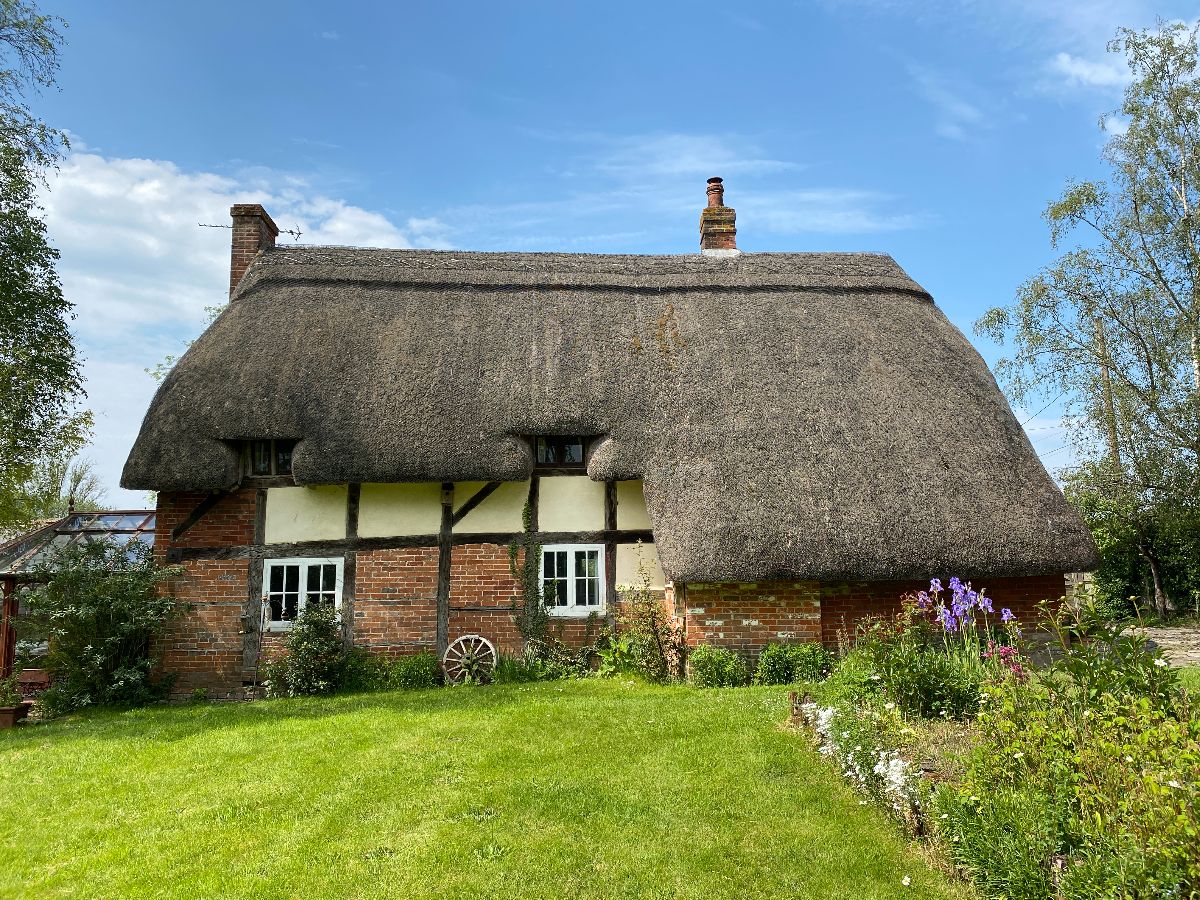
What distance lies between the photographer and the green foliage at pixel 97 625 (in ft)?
31.1

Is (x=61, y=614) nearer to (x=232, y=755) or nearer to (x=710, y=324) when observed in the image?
(x=232, y=755)

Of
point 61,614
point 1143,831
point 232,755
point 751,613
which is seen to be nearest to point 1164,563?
point 751,613

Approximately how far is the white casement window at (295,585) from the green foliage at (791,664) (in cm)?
533

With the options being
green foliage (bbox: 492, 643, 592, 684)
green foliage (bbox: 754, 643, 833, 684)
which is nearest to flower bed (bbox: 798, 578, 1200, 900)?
green foliage (bbox: 754, 643, 833, 684)

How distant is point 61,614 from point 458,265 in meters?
7.24

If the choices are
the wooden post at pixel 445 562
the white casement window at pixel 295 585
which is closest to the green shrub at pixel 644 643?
the wooden post at pixel 445 562

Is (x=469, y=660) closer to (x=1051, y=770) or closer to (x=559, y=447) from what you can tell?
(x=559, y=447)

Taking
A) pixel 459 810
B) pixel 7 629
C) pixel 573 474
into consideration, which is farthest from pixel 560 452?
pixel 7 629

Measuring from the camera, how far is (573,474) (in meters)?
10.6

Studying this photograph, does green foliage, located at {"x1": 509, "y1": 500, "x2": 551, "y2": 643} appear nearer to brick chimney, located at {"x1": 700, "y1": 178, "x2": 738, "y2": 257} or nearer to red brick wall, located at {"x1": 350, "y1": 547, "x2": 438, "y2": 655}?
red brick wall, located at {"x1": 350, "y1": 547, "x2": 438, "y2": 655}

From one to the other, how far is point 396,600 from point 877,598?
5.96m

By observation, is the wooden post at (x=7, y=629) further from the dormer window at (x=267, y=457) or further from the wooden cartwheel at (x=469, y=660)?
the wooden cartwheel at (x=469, y=660)

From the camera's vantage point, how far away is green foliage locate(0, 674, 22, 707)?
9922 mm

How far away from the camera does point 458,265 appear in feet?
42.3
